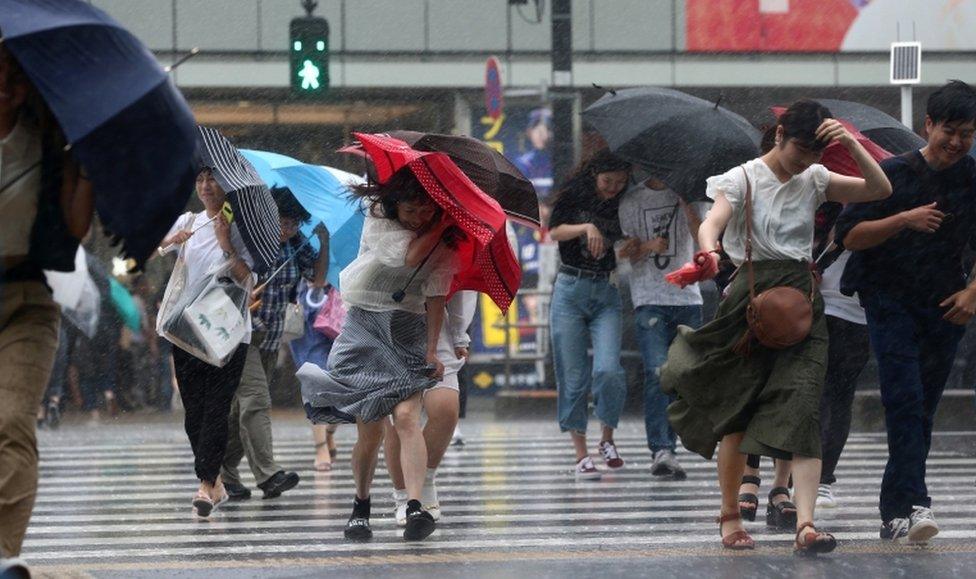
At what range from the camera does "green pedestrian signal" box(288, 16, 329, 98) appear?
1895 centimetres

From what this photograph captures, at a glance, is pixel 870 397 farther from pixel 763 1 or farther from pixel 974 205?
pixel 763 1

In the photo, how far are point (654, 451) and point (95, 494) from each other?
132 inches

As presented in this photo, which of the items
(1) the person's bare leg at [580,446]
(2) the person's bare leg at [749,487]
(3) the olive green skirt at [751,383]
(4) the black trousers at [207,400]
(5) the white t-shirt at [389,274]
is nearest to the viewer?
(3) the olive green skirt at [751,383]

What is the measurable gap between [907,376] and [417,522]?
7.25 ft

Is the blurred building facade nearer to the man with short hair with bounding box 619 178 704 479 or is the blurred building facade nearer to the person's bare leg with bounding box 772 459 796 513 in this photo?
the man with short hair with bounding box 619 178 704 479

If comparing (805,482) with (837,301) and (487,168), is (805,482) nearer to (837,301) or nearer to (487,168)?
(837,301)

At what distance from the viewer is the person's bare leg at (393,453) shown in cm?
868

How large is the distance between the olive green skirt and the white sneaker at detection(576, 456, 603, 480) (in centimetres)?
333

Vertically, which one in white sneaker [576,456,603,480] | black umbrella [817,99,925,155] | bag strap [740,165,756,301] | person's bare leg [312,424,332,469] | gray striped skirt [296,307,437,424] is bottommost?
person's bare leg [312,424,332,469]

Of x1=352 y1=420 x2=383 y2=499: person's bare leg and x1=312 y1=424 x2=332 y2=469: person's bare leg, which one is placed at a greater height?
x1=352 y1=420 x2=383 y2=499: person's bare leg

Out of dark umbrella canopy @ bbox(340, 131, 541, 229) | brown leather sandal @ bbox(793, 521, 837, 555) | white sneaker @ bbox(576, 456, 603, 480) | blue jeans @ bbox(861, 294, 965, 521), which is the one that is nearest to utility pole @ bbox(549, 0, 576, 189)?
white sneaker @ bbox(576, 456, 603, 480)

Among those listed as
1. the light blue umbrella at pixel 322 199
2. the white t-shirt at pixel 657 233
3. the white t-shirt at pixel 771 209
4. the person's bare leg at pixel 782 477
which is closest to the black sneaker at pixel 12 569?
the white t-shirt at pixel 771 209

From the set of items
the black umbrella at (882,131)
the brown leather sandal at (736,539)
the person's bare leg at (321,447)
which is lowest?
the person's bare leg at (321,447)

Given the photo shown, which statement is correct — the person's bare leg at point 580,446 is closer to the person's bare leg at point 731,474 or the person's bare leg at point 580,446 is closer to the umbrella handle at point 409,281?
the umbrella handle at point 409,281
